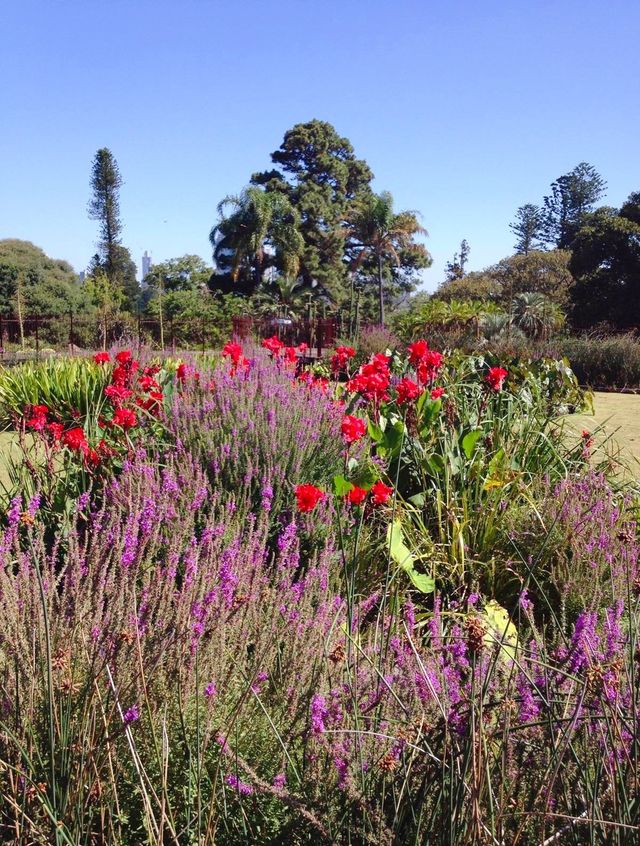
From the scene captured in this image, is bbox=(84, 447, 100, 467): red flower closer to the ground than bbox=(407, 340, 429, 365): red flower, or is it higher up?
closer to the ground

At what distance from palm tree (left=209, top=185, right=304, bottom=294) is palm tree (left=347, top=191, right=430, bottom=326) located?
401 cm

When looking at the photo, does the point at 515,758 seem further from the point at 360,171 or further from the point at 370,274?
the point at 360,171

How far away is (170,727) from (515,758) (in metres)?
0.76

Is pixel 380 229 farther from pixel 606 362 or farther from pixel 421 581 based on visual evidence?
pixel 421 581

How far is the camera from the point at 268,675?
1930 mm

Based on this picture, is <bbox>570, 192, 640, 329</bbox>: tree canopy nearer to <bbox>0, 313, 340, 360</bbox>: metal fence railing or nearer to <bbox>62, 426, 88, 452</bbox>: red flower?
<bbox>0, 313, 340, 360</bbox>: metal fence railing

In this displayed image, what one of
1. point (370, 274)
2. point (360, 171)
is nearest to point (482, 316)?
point (370, 274)

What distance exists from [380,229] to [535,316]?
16778 mm

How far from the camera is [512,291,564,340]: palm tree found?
85.1ft

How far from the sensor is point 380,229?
41.6m

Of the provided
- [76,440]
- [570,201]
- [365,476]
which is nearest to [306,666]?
[365,476]

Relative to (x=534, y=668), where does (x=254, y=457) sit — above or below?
above

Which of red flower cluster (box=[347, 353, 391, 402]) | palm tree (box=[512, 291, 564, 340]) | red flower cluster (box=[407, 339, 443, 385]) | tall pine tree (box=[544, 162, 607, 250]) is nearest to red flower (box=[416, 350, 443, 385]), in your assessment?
red flower cluster (box=[407, 339, 443, 385])

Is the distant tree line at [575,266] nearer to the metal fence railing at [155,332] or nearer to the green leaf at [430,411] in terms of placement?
the metal fence railing at [155,332]
